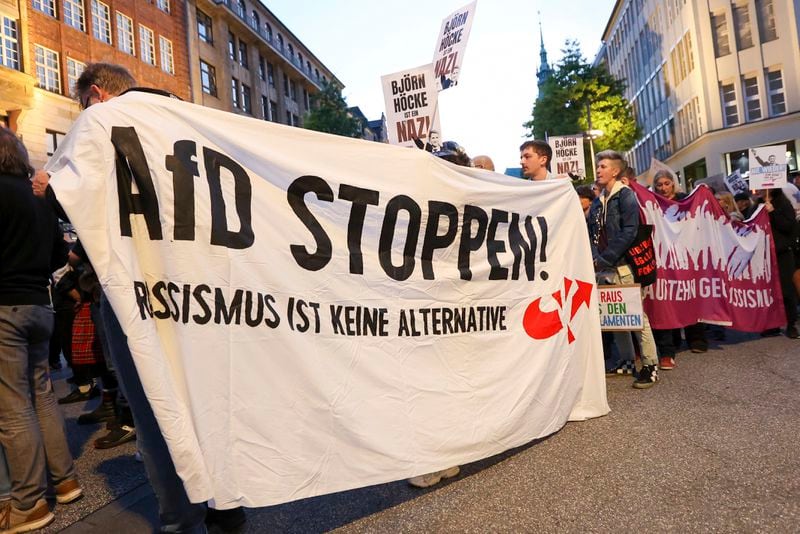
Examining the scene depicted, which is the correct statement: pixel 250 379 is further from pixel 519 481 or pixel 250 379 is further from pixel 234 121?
pixel 519 481

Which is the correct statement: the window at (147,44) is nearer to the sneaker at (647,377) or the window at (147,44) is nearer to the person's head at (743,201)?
the person's head at (743,201)

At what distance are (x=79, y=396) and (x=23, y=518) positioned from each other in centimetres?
338

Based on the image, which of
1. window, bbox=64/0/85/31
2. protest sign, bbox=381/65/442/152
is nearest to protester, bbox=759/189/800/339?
protest sign, bbox=381/65/442/152

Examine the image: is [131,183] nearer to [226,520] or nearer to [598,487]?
[226,520]

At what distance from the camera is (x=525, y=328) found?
3688 millimetres

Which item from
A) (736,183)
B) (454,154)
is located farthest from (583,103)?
(454,154)

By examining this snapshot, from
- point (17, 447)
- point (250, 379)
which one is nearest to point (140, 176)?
point (250, 379)

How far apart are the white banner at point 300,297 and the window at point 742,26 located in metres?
33.5

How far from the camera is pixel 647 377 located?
4.99m

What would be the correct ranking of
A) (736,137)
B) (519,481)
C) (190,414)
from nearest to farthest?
1. (190,414)
2. (519,481)
3. (736,137)

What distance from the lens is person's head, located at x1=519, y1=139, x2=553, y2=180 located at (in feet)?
16.5

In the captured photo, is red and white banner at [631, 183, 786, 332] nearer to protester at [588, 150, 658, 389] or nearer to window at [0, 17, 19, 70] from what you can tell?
protester at [588, 150, 658, 389]

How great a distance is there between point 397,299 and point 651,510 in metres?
1.56

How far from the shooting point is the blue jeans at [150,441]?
229 cm
